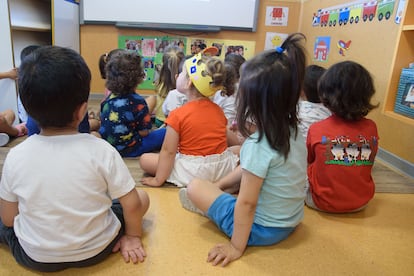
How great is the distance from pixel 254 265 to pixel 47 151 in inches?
27.0

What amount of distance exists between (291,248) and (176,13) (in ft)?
8.92

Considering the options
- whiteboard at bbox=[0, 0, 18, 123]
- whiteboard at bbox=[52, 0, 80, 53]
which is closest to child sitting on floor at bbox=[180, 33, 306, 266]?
whiteboard at bbox=[0, 0, 18, 123]

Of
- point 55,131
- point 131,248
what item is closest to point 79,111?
point 55,131

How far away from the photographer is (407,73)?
5.63ft

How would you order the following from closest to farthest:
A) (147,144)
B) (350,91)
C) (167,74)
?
(350,91)
(147,144)
(167,74)

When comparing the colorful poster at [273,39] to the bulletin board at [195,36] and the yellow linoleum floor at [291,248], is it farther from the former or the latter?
the yellow linoleum floor at [291,248]

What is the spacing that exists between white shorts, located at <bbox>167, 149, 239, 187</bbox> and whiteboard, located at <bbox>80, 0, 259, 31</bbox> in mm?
2122

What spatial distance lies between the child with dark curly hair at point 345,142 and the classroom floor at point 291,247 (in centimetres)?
11

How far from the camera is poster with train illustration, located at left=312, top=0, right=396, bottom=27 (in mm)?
2072

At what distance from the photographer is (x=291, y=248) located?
3.72 feet

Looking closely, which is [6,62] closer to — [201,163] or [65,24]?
[65,24]

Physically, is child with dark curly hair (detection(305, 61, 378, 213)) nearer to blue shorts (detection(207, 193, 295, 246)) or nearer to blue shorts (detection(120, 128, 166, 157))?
blue shorts (detection(207, 193, 295, 246))

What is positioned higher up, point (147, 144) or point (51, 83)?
point (51, 83)

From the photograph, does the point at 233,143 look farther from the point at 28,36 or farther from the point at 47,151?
the point at 28,36
